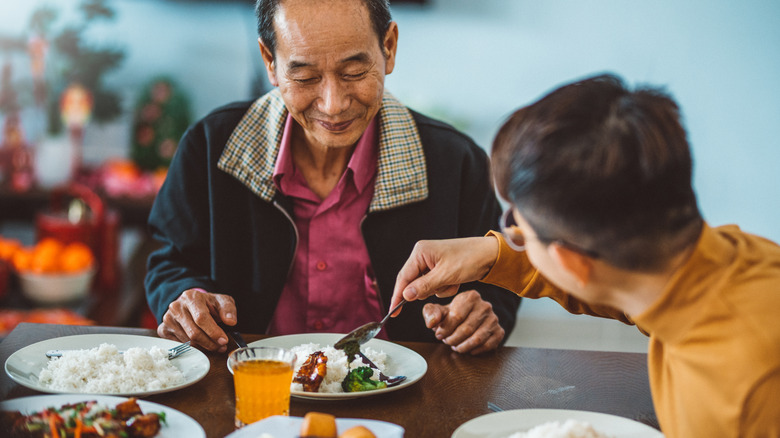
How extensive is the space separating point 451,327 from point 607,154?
0.76m

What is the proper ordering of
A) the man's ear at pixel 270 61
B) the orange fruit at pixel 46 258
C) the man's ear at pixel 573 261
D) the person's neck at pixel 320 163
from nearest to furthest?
the man's ear at pixel 573 261 → the man's ear at pixel 270 61 → the person's neck at pixel 320 163 → the orange fruit at pixel 46 258

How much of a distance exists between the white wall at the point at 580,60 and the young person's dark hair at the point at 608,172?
3322 mm

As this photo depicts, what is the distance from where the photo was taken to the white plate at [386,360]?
1.18 metres

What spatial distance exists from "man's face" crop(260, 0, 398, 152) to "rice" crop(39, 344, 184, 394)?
25.5 inches

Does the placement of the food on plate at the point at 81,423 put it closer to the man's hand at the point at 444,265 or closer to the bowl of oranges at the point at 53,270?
the man's hand at the point at 444,265

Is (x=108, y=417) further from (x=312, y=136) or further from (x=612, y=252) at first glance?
(x=312, y=136)

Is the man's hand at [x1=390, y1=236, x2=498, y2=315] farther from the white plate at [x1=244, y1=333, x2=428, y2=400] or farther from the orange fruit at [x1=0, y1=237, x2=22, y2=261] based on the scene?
the orange fruit at [x1=0, y1=237, x2=22, y2=261]

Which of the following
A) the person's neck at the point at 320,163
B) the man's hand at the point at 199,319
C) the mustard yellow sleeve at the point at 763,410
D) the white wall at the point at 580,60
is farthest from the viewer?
the white wall at the point at 580,60

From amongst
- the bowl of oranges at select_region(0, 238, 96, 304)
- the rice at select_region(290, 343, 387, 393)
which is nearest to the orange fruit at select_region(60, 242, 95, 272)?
the bowl of oranges at select_region(0, 238, 96, 304)

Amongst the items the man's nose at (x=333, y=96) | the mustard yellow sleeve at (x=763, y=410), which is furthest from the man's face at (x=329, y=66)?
the mustard yellow sleeve at (x=763, y=410)

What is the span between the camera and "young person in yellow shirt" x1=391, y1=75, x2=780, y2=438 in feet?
2.70

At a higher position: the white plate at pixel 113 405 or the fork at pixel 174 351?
the white plate at pixel 113 405

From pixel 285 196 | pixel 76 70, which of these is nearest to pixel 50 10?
pixel 76 70

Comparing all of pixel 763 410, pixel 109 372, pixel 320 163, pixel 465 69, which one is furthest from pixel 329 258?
pixel 465 69
